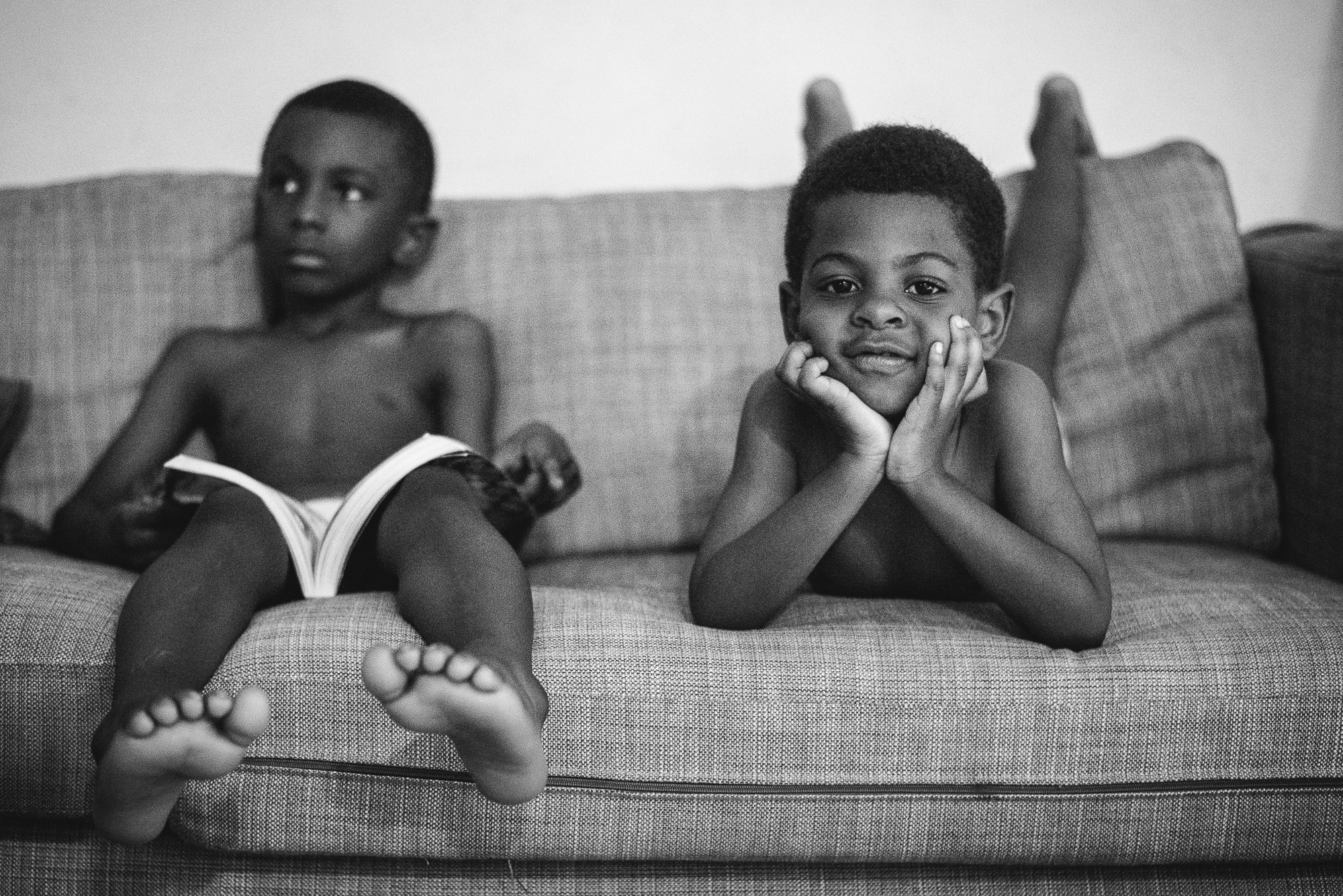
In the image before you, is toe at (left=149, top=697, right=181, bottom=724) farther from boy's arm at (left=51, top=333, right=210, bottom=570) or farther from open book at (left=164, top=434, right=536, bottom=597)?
boy's arm at (left=51, top=333, right=210, bottom=570)

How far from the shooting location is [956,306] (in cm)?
129

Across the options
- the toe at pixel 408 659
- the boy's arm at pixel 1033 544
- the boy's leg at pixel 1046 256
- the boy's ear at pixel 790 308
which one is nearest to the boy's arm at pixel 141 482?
the toe at pixel 408 659

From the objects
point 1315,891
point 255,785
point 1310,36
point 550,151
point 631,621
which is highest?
point 1310,36

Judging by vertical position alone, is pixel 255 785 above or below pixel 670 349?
below

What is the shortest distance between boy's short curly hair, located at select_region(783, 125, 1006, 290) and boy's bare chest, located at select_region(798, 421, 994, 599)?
8.5 inches

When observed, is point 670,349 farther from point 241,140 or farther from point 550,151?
point 241,140

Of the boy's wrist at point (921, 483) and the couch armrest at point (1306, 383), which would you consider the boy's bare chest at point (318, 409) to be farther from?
the couch armrest at point (1306, 383)

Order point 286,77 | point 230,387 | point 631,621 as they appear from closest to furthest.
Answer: point 631,621, point 230,387, point 286,77

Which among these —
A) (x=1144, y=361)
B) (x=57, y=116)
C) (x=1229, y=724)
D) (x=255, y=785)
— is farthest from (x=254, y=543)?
(x=57, y=116)

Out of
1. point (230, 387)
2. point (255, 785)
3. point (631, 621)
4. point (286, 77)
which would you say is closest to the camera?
point (255, 785)

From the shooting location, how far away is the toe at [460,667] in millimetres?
911

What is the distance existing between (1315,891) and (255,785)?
104 cm

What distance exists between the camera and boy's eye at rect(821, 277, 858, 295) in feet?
4.24

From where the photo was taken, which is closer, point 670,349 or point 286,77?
point 670,349
